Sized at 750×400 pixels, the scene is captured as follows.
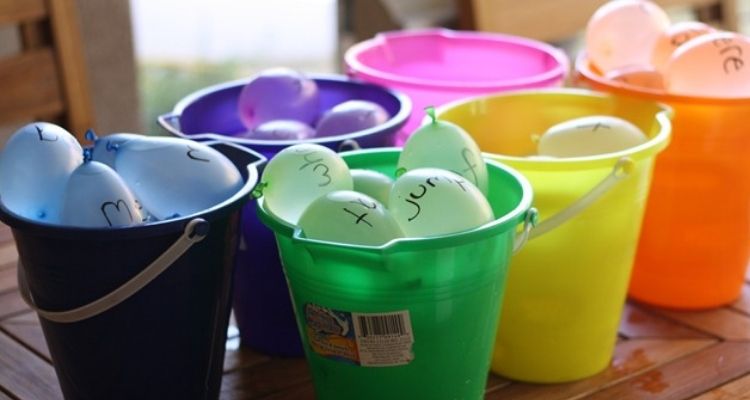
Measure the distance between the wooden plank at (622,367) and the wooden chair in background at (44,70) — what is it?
0.82m

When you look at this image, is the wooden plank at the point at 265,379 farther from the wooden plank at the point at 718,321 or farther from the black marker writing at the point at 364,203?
the wooden plank at the point at 718,321

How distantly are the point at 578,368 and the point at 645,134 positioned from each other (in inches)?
11.9

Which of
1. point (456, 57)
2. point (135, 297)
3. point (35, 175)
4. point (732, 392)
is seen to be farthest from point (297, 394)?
point (456, 57)

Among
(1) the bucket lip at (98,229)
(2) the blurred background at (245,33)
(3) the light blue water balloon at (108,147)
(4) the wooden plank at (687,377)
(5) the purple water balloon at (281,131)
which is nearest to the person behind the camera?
(1) the bucket lip at (98,229)

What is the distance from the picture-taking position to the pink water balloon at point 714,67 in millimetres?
1173

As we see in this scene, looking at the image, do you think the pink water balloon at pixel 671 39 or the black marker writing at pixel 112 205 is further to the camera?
the pink water balloon at pixel 671 39

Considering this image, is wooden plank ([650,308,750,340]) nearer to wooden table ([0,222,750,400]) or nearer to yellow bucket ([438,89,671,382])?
wooden table ([0,222,750,400])

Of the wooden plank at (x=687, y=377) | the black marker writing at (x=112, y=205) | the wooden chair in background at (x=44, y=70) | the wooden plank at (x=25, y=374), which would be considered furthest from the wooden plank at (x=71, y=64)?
the wooden plank at (x=687, y=377)

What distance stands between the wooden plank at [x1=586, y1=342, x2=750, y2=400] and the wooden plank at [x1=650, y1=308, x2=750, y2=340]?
4cm

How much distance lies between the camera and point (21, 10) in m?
1.40

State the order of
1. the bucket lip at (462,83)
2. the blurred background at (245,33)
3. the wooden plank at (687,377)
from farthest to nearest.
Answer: the blurred background at (245,33) → the bucket lip at (462,83) → the wooden plank at (687,377)

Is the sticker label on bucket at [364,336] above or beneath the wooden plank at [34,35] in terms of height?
beneath

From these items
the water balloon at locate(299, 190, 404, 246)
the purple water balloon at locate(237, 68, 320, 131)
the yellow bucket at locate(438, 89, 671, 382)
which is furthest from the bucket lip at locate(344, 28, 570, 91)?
the water balloon at locate(299, 190, 404, 246)

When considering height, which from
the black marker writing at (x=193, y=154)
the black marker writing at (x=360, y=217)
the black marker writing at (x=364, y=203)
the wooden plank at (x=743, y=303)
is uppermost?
the black marker writing at (x=193, y=154)
